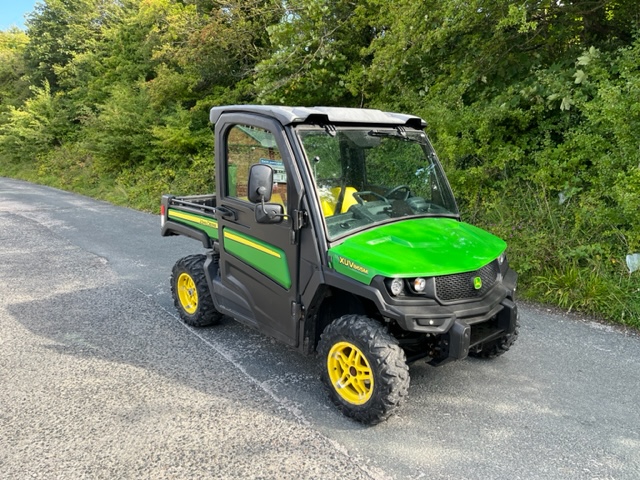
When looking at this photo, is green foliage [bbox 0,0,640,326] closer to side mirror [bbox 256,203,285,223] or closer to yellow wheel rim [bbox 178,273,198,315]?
side mirror [bbox 256,203,285,223]

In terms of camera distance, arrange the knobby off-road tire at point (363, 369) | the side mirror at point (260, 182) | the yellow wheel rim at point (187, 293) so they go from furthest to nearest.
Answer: the yellow wheel rim at point (187, 293)
the side mirror at point (260, 182)
the knobby off-road tire at point (363, 369)

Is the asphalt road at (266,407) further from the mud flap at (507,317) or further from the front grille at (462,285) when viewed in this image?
the front grille at (462,285)

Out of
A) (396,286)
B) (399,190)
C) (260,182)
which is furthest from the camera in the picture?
(399,190)

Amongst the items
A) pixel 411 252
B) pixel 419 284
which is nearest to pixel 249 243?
pixel 411 252

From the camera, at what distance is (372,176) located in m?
3.66

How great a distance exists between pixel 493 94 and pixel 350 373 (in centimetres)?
581

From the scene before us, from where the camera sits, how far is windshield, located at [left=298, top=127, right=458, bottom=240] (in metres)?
3.38

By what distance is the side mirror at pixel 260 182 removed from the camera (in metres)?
3.27

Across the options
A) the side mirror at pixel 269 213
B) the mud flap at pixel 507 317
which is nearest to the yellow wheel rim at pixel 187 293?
the side mirror at pixel 269 213

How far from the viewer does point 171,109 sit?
595 inches

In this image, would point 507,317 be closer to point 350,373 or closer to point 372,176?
point 350,373

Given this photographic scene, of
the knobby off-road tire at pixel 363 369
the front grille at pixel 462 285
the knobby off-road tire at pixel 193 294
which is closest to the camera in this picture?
the knobby off-road tire at pixel 363 369

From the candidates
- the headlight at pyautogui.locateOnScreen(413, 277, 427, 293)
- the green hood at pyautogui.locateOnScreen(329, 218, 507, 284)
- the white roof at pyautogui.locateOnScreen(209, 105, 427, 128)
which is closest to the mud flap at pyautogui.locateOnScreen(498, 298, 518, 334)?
the green hood at pyautogui.locateOnScreen(329, 218, 507, 284)

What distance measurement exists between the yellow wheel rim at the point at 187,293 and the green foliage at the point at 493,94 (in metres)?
3.58
